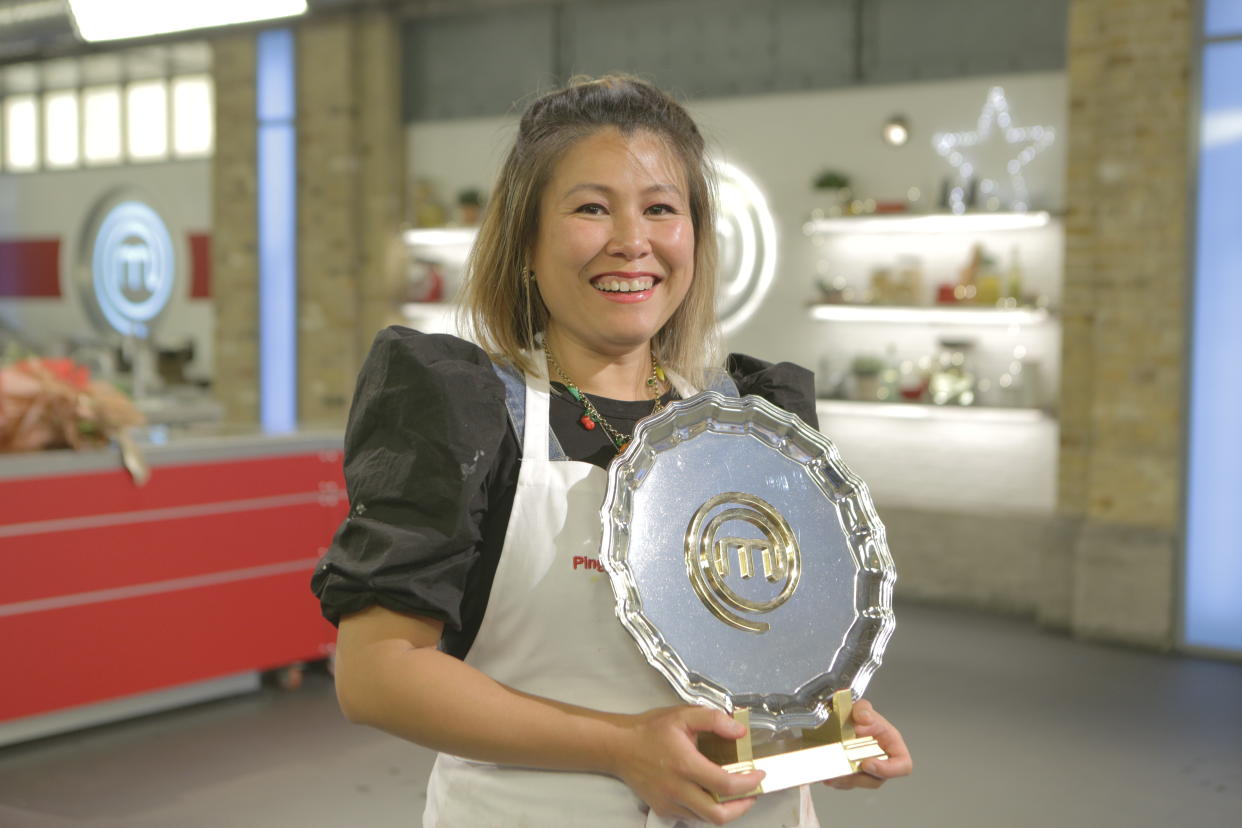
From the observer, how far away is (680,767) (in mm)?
1146

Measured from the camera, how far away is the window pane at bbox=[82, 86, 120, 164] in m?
13.0

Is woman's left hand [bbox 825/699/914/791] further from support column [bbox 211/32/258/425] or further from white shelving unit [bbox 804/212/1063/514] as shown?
support column [bbox 211/32/258/425]

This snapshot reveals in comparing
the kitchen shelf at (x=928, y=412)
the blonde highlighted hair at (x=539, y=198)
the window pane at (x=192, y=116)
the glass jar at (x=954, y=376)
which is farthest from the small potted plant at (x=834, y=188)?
the window pane at (x=192, y=116)

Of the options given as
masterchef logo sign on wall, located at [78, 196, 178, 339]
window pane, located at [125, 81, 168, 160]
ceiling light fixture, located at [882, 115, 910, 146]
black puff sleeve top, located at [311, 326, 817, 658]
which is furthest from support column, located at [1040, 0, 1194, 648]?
window pane, located at [125, 81, 168, 160]

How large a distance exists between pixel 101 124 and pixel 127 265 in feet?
5.62

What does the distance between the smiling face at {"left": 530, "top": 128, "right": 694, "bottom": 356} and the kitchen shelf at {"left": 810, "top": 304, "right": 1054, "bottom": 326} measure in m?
5.39

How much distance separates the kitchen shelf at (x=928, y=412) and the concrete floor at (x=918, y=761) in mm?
1482

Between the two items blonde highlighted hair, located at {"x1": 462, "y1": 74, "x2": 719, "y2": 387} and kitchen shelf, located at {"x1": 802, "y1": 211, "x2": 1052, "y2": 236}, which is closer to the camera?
blonde highlighted hair, located at {"x1": 462, "y1": 74, "x2": 719, "y2": 387}

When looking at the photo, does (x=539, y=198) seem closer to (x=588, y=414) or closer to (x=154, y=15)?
(x=588, y=414)

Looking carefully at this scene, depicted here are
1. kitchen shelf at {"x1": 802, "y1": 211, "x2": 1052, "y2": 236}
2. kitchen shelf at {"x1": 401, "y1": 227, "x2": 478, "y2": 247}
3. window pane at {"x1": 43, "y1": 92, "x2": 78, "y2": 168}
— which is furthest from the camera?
window pane at {"x1": 43, "y1": 92, "x2": 78, "y2": 168}

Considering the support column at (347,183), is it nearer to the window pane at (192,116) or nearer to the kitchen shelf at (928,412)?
the kitchen shelf at (928,412)

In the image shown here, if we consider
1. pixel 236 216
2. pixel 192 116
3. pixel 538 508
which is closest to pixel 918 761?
pixel 538 508

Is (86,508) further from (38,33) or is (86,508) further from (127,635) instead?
(38,33)

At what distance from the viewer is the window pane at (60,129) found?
13.5 metres
